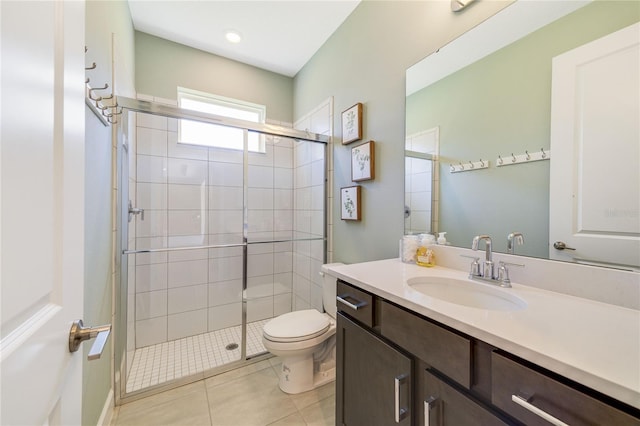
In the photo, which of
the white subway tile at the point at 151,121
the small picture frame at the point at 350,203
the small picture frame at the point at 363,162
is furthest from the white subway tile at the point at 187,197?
the small picture frame at the point at 363,162

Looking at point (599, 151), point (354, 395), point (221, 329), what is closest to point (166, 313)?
point (221, 329)

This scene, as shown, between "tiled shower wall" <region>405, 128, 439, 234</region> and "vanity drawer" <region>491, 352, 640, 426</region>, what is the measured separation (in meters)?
0.88

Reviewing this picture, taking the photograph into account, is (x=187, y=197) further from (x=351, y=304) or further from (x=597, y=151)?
(x=597, y=151)

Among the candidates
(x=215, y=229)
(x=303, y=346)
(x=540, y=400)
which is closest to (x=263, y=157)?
(x=215, y=229)

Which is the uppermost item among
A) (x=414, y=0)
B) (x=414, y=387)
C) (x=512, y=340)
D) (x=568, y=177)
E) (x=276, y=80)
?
(x=276, y=80)

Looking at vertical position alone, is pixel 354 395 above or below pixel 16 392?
below

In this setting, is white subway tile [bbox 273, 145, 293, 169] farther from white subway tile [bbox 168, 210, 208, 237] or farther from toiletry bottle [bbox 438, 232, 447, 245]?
toiletry bottle [bbox 438, 232, 447, 245]

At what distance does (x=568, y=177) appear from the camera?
902 mm

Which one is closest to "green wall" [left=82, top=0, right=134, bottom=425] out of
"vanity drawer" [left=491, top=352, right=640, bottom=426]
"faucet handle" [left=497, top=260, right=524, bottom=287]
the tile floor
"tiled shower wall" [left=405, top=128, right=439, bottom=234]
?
the tile floor

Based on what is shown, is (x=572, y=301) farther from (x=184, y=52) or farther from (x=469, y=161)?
(x=184, y=52)

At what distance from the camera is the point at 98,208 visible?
1257 millimetres

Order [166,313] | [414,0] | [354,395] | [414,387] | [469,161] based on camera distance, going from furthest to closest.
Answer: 1. [166,313]
2. [414,0]
3. [469,161]
4. [354,395]
5. [414,387]

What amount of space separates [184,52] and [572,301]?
321 cm

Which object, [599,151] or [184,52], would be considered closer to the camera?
[599,151]
